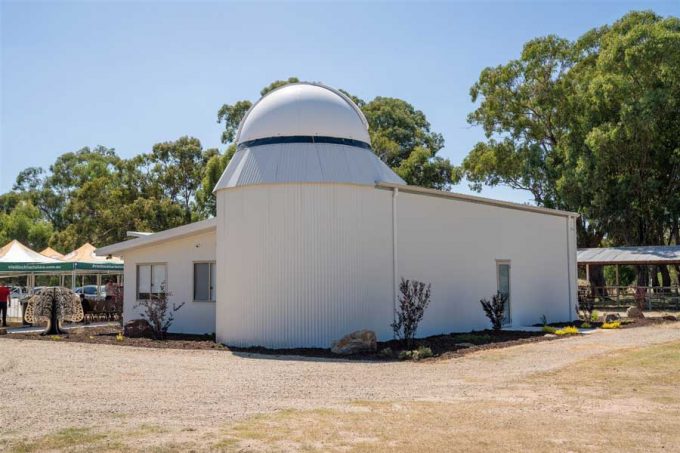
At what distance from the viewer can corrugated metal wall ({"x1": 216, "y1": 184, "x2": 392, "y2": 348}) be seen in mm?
15898

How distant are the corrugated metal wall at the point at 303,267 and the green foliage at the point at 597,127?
68.6 feet

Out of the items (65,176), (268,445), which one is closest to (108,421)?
(268,445)

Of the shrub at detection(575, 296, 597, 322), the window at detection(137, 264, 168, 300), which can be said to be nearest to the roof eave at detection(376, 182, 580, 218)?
the shrub at detection(575, 296, 597, 322)

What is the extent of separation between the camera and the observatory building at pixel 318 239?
15969 millimetres

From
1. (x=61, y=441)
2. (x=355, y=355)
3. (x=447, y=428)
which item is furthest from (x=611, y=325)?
(x=61, y=441)

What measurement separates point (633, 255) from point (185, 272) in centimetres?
2190

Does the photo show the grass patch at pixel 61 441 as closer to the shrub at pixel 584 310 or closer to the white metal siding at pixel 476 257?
the white metal siding at pixel 476 257

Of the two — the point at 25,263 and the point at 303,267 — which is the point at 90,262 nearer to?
the point at 25,263

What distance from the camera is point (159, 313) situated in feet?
64.7

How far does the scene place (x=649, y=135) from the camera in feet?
110

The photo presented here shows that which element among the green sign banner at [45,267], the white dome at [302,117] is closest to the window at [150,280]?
the white dome at [302,117]

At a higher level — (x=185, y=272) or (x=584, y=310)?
(x=185, y=272)

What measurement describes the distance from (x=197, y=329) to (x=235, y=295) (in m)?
3.98

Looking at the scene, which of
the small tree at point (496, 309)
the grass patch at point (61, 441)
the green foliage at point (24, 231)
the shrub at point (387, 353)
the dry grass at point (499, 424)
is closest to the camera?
the grass patch at point (61, 441)
